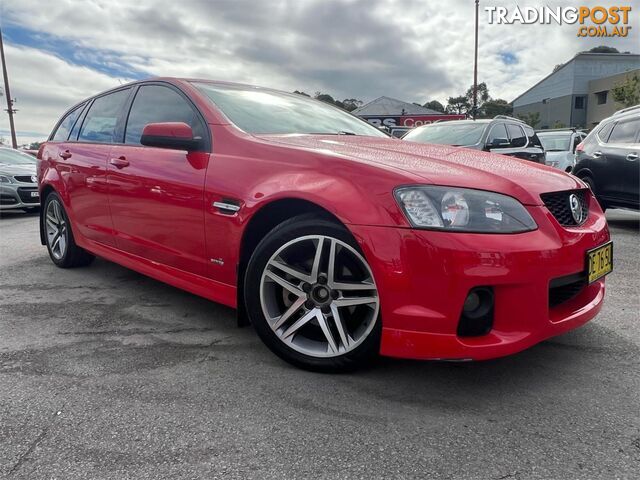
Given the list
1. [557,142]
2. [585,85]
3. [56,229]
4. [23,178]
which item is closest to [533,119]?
[585,85]

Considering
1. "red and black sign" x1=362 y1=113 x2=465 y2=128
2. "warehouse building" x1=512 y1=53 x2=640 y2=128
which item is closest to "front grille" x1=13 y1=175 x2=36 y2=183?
"red and black sign" x1=362 y1=113 x2=465 y2=128

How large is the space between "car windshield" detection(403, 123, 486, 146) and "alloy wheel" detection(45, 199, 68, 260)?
4552 millimetres

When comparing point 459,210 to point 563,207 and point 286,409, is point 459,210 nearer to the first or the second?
point 563,207

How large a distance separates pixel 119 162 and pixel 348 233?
1963 mm

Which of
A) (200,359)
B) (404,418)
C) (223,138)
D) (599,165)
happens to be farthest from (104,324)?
(599,165)

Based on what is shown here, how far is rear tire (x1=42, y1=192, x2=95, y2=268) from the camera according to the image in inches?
166

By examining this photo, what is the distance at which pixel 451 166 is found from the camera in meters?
2.17

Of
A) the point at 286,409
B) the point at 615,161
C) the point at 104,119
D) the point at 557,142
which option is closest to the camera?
the point at 286,409

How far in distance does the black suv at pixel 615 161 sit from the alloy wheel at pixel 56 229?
640 cm

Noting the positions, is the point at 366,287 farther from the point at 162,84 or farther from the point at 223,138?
the point at 162,84

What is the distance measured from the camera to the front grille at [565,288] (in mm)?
2014

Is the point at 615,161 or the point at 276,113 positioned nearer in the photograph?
the point at 276,113

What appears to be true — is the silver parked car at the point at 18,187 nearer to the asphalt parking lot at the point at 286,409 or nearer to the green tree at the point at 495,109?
the asphalt parking lot at the point at 286,409

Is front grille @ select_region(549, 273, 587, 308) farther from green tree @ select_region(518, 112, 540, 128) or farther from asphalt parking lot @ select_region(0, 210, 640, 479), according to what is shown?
green tree @ select_region(518, 112, 540, 128)
